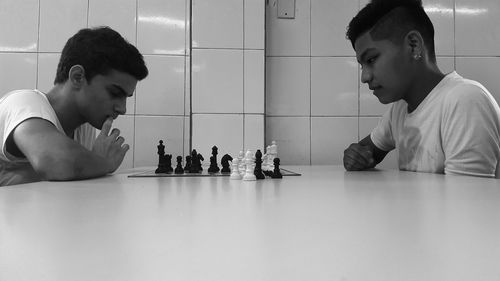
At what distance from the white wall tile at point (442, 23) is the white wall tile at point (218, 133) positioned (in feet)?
4.58

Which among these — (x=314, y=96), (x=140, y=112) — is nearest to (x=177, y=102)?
(x=140, y=112)

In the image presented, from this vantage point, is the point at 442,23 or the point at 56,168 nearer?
the point at 56,168

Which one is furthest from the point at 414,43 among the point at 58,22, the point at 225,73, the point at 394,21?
the point at 58,22

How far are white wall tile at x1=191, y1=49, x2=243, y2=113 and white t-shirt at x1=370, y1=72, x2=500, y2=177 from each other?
2.96 ft

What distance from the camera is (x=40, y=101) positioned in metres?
1.21

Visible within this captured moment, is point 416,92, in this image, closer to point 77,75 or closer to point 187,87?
point 187,87

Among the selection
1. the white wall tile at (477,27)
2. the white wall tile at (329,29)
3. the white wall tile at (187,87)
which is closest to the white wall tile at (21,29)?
the white wall tile at (187,87)

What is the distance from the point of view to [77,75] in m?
1.39

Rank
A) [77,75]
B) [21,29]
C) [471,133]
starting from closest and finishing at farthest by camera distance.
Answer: [471,133], [77,75], [21,29]

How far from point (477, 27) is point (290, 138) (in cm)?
141

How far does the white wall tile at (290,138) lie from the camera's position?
2.21m

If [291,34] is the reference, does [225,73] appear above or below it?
below

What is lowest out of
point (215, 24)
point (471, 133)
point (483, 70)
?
point (471, 133)

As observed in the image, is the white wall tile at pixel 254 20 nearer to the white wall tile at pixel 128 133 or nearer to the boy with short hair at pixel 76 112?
the boy with short hair at pixel 76 112
